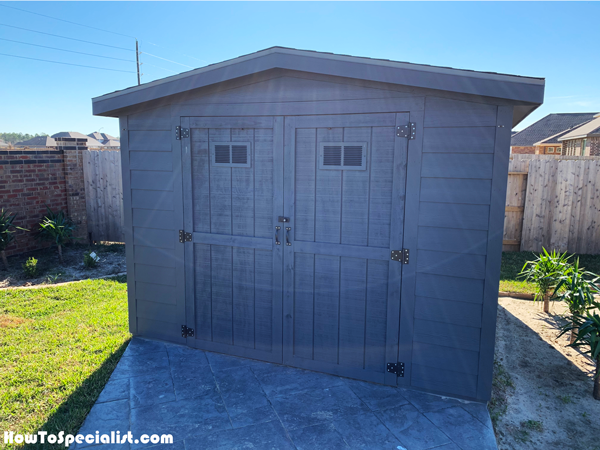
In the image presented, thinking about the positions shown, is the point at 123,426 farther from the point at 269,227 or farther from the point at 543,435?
the point at 543,435

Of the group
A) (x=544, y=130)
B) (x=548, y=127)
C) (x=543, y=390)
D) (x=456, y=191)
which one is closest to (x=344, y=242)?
(x=456, y=191)

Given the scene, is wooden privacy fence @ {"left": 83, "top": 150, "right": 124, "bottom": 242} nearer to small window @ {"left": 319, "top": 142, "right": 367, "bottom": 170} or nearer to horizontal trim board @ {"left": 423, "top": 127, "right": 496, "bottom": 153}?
small window @ {"left": 319, "top": 142, "right": 367, "bottom": 170}

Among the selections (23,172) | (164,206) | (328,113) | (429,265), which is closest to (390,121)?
(328,113)

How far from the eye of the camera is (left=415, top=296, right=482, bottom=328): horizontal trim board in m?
2.99

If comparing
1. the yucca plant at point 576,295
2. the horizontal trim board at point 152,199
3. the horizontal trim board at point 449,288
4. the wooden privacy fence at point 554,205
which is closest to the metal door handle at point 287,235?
the horizontal trim board at point 449,288

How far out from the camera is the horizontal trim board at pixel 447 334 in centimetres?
301

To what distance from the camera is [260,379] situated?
3.34 metres

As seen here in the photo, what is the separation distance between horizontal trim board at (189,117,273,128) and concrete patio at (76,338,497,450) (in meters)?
2.08

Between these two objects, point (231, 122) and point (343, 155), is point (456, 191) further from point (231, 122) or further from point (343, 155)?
point (231, 122)

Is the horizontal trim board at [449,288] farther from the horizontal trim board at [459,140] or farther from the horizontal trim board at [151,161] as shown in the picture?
the horizontal trim board at [151,161]

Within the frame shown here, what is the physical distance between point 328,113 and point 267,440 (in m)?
2.34

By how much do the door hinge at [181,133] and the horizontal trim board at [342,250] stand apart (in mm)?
1391

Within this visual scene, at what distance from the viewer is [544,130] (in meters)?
29.6

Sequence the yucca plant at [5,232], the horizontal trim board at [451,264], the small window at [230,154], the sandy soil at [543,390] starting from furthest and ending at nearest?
the yucca plant at [5,232] → the small window at [230,154] → the horizontal trim board at [451,264] → the sandy soil at [543,390]
